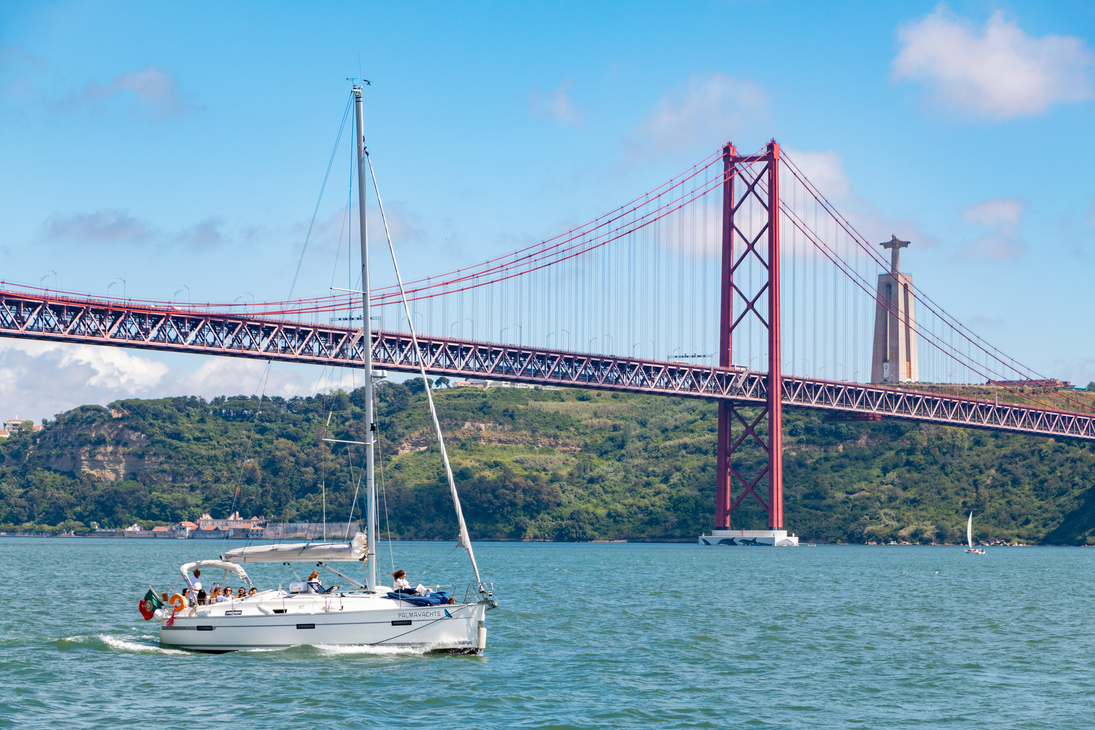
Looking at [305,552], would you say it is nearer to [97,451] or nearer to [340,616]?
[340,616]

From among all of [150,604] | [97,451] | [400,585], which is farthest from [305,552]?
[97,451]

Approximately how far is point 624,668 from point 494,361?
60.3 metres

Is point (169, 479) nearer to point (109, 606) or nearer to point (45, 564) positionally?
point (45, 564)

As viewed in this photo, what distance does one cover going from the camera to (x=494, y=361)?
284ft

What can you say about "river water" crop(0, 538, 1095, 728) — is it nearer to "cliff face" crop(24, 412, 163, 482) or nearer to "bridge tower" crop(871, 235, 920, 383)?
"bridge tower" crop(871, 235, 920, 383)

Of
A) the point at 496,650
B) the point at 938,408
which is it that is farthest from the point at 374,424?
the point at 938,408

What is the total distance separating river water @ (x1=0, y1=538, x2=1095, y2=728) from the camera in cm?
2181

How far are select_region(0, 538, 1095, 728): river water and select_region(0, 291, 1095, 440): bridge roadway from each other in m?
28.4

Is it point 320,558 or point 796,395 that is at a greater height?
point 796,395

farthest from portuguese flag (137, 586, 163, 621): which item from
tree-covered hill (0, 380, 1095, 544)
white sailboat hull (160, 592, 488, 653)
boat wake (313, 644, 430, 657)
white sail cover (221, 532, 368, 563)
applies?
tree-covered hill (0, 380, 1095, 544)

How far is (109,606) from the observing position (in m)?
39.7

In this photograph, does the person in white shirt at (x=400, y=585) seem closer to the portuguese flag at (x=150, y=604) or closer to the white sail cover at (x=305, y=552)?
the white sail cover at (x=305, y=552)

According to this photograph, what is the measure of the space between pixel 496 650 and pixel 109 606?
53.3ft

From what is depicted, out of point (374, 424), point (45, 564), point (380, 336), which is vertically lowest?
point (45, 564)
